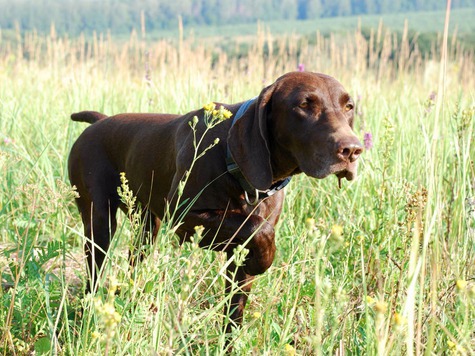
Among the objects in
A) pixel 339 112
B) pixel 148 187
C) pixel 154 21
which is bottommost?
pixel 154 21

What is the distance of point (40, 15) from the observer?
3558 inches

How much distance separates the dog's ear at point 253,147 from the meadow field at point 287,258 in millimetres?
302

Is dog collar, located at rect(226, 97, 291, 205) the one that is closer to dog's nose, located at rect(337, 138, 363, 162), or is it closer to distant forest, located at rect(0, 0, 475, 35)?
dog's nose, located at rect(337, 138, 363, 162)

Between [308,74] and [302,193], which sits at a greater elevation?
[308,74]

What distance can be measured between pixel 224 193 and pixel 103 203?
0.89 meters

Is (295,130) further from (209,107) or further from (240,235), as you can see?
(209,107)

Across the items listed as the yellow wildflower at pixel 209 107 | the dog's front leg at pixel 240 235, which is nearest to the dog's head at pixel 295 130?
the dog's front leg at pixel 240 235

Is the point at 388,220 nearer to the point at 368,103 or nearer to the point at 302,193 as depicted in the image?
the point at 302,193

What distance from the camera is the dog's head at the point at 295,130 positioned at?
104 inches

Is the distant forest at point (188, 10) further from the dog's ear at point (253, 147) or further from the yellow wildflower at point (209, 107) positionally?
the yellow wildflower at point (209, 107)

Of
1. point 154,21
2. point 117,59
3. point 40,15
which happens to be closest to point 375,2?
point 154,21

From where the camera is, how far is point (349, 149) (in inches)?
99.0

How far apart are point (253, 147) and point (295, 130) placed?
0.61 feet

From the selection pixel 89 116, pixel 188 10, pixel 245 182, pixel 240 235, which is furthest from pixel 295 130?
pixel 188 10
